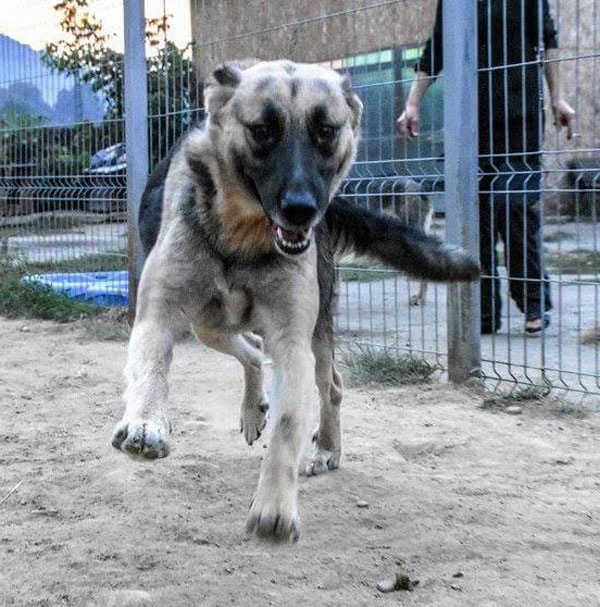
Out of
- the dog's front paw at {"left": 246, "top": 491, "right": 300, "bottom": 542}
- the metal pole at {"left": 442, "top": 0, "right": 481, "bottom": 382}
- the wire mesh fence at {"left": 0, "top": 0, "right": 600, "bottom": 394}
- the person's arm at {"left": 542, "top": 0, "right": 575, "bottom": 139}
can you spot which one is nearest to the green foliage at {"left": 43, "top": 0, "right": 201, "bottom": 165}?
the wire mesh fence at {"left": 0, "top": 0, "right": 600, "bottom": 394}

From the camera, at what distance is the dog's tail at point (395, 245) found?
165 inches

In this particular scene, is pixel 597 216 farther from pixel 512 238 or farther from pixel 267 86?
pixel 267 86

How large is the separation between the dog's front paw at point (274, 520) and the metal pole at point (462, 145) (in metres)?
2.71

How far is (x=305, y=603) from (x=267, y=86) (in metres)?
1.68

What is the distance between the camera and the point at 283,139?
3.25 meters

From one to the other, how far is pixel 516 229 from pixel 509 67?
0.83m

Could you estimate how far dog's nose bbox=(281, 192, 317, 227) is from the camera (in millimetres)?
3102

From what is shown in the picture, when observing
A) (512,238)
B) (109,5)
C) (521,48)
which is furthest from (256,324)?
(109,5)

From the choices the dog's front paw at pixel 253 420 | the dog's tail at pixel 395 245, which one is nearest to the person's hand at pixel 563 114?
the dog's tail at pixel 395 245

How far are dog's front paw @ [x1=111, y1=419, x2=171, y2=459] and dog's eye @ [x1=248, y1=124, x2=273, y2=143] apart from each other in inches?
40.2

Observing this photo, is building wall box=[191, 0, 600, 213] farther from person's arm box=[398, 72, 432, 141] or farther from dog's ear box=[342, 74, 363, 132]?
dog's ear box=[342, 74, 363, 132]

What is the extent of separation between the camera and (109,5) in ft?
24.8

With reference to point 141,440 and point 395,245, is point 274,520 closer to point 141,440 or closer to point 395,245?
point 141,440

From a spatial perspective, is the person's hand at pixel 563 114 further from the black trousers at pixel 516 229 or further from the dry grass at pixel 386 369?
the dry grass at pixel 386 369
